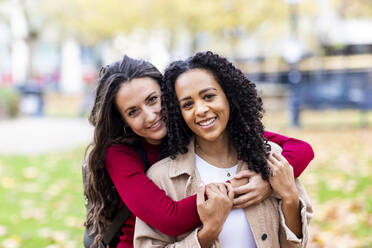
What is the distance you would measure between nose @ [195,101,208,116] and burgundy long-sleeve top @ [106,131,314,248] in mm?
386

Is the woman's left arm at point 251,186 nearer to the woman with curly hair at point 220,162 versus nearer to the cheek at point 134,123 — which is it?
the woman with curly hair at point 220,162

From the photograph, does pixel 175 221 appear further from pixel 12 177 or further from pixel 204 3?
pixel 204 3

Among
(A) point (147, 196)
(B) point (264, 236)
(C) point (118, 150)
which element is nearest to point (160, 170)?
(A) point (147, 196)

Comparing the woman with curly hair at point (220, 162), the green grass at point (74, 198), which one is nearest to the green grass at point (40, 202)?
the green grass at point (74, 198)

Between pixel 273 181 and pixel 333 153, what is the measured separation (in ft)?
25.4

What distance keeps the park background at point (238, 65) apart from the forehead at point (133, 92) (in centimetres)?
27

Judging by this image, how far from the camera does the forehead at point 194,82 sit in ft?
7.33

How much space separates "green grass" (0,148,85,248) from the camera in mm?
5219

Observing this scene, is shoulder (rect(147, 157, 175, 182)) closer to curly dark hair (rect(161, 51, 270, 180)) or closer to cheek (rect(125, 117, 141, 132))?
curly dark hair (rect(161, 51, 270, 180))

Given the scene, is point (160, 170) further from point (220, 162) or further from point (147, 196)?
point (220, 162)

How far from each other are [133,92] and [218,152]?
57cm

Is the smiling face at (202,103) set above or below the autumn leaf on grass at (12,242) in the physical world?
above

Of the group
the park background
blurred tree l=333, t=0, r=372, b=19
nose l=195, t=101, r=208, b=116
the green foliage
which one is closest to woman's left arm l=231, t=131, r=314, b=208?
nose l=195, t=101, r=208, b=116

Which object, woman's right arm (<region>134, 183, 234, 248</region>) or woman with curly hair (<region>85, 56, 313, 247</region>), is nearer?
woman's right arm (<region>134, 183, 234, 248</region>)
